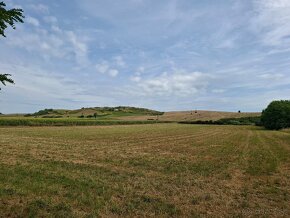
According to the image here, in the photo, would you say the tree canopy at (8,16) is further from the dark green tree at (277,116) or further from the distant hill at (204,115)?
the distant hill at (204,115)

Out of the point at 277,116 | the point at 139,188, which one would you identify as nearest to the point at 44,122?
the point at 277,116

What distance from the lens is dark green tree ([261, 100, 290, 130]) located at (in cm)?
8581

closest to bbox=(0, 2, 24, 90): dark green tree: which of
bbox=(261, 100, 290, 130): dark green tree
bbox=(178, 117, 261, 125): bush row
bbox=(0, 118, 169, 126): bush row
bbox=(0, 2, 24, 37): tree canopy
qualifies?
bbox=(0, 2, 24, 37): tree canopy

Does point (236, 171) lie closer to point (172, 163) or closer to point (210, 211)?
point (172, 163)

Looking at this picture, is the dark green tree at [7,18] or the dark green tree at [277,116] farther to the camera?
the dark green tree at [277,116]

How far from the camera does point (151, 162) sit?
18.0 m

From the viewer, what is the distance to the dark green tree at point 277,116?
85812 mm

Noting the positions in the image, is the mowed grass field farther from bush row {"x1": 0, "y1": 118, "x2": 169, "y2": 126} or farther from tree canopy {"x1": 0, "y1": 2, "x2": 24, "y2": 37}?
Answer: bush row {"x1": 0, "y1": 118, "x2": 169, "y2": 126}

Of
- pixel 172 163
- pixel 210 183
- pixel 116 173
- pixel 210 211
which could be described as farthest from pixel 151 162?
pixel 210 211

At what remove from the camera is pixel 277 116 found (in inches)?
3415

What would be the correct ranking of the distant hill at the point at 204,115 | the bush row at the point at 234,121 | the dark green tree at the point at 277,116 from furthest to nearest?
the distant hill at the point at 204,115
the bush row at the point at 234,121
the dark green tree at the point at 277,116

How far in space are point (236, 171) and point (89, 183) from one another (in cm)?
833

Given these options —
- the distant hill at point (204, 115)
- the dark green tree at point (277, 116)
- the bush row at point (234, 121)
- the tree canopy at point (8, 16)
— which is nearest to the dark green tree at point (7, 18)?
the tree canopy at point (8, 16)

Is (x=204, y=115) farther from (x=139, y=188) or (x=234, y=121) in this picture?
(x=139, y=188)
